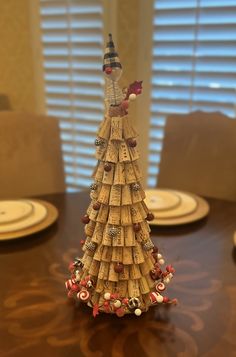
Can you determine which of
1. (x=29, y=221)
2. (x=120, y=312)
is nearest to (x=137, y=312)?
(x=120, y=312)

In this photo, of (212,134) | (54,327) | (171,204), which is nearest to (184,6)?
(212,134)

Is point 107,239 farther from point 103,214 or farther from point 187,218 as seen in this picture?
point 187,218

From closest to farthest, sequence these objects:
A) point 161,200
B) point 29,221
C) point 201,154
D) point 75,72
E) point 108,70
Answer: point 108,70, point 29,221, point 161,200, point 201,154, point 75,72

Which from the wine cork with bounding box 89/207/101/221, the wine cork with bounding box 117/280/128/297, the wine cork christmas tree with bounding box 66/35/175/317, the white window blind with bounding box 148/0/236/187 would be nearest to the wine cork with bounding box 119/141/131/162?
the wine cork christmas tree with bounding box 66/35/175/317

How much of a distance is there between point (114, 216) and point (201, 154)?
3.22ft

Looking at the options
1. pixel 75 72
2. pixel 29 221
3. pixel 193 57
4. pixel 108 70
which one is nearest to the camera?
pixel 108 70

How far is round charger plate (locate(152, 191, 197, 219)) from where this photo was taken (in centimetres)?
115

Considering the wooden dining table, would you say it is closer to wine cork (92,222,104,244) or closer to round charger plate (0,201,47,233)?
round charger plate (0,201,47,233)

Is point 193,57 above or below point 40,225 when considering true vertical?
above

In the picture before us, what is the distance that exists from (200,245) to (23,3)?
194 centimetres

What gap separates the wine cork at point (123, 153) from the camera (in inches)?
27.6

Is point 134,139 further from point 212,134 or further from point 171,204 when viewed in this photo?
point 212,134

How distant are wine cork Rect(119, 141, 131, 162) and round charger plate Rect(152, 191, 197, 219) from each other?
18.9 inches

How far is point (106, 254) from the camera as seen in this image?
72 cm
